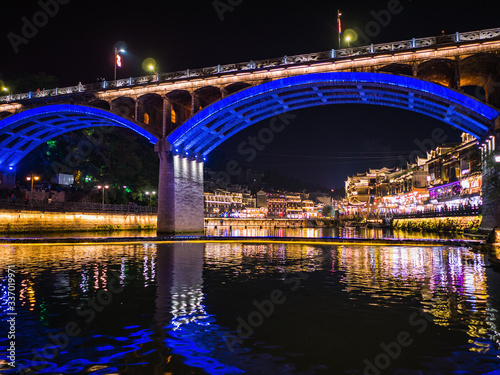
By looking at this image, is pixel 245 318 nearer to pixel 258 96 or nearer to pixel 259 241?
pixel 259 241

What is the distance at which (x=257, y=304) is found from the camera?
873 cm

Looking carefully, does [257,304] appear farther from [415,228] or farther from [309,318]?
[415,228]

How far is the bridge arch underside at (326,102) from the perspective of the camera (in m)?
33.8

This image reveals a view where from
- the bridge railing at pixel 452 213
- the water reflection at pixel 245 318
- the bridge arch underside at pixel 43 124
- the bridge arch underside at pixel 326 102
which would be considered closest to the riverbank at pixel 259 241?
the bridge arch underside at pixel 326 102

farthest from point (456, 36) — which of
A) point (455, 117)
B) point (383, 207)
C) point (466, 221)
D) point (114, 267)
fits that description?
point (383, 207)

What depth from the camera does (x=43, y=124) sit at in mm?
55344

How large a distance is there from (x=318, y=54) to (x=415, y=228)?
42139mm

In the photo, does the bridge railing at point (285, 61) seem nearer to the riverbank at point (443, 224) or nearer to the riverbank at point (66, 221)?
the riverbank at point (66, 221)

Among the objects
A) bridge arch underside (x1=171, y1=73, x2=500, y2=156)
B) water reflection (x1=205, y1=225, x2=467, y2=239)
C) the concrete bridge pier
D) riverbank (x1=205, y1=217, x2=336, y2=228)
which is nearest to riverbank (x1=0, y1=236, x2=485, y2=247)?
the concrete bridge pier

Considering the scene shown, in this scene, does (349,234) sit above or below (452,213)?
below

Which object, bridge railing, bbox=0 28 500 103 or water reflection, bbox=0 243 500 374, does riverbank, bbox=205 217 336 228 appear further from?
water reflection, bbox=0 243 500 374

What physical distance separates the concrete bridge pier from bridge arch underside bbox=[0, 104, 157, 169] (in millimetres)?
3696

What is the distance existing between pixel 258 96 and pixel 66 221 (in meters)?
31.8

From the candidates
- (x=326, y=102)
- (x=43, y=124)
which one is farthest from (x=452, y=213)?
(x=43, y=124)
